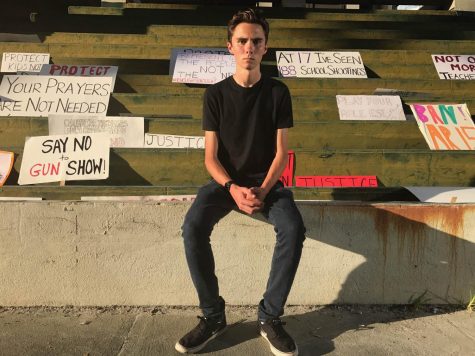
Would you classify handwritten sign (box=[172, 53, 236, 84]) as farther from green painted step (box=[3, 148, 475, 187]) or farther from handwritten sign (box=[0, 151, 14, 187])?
handwritten sign (box=[0, 151, 14, 187])

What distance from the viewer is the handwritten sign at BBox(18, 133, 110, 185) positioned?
3277mm

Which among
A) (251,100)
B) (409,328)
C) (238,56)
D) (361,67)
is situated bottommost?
(409,328)

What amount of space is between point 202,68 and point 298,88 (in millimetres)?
1098

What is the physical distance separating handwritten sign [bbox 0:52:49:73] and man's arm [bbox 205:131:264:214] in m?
3.20

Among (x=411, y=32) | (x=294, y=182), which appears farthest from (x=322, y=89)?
(x=411, y=32)

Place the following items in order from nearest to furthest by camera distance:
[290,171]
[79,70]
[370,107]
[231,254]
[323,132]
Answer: [231,254]
[290,171]
[323,132]
[370,107]
[79,70]

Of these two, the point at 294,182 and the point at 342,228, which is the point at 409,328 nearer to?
the point at 342,228

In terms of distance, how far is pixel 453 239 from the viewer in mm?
3035

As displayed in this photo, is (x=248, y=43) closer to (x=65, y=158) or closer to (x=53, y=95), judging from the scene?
(x=65, y=158)

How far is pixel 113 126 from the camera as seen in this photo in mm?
3930

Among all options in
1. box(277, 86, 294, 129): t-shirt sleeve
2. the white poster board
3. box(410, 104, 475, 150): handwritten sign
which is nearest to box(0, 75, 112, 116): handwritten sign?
box(277, 86, 294, 129): t-shirt sleeve

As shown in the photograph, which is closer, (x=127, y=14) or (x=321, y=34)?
(x=321, y=34)

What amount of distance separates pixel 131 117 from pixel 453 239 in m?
2.83

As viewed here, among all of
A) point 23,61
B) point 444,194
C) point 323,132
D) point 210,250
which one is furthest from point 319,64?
point 23,61
